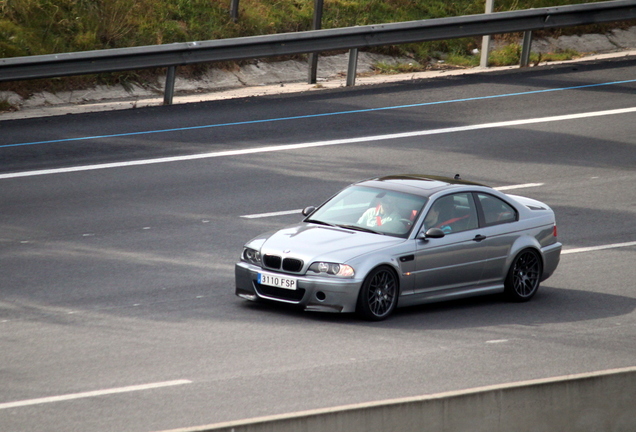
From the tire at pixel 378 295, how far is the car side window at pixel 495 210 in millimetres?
1647

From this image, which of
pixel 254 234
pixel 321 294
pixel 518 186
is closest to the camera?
pixel 321 294

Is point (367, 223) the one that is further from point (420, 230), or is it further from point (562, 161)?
point (562, 161)

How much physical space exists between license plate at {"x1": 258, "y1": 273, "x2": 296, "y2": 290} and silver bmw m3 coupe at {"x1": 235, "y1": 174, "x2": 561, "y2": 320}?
0.03ft

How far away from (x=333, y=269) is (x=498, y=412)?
3.64 meters

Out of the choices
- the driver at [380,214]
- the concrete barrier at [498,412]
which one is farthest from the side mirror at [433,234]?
the concrete barrier at [498,412]

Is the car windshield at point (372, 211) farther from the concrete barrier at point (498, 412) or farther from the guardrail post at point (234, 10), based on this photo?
the guardrail post at point (234, 10)

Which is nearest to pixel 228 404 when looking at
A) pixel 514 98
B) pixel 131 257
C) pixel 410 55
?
pixel 131 257

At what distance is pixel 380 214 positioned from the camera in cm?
1154

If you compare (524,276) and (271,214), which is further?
(271,214)

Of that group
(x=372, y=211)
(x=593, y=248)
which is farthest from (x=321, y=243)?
(x=593, y=248)

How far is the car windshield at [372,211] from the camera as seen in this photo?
1138cm

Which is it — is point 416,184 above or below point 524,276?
above

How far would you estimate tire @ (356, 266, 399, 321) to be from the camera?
10.6 m

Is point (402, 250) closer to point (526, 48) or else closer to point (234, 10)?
point (526, 48)
